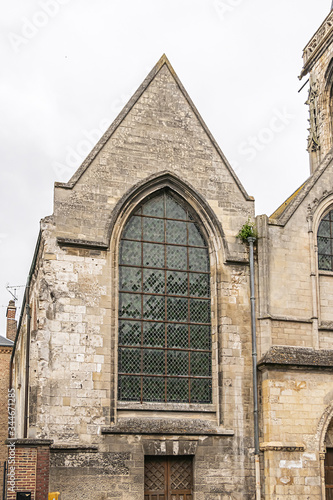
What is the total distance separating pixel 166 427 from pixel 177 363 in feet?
5.10

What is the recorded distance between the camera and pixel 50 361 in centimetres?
1555

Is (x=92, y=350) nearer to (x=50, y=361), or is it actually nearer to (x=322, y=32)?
(x=50, y=361)

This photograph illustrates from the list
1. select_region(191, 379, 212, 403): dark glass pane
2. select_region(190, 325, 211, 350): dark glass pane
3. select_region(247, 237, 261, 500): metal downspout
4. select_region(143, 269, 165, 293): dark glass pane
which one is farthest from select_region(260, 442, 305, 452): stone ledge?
select_region(143, 269, 165, 293): dark glass pane

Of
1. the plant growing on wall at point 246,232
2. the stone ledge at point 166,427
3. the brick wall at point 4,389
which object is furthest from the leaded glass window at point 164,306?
the brick wall at point 4,389

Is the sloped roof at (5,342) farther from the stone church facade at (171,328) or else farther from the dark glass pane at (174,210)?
the dark glass pane at (174,210)

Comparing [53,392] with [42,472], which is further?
[53,392]

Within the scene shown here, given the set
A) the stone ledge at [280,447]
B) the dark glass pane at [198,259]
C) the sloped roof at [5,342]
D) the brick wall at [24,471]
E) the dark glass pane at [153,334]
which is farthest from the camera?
the sloped roof at [5,342]

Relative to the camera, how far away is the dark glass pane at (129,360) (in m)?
16.4

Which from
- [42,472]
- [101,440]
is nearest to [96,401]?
[101,440]

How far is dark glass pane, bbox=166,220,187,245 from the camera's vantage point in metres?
17.8

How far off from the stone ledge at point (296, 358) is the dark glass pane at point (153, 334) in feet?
7.70

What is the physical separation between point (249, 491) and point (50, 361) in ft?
17.5

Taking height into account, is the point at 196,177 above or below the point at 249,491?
above

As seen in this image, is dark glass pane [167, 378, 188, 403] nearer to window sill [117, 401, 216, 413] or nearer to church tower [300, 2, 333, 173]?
window sill [117, 401, 216, 413]
